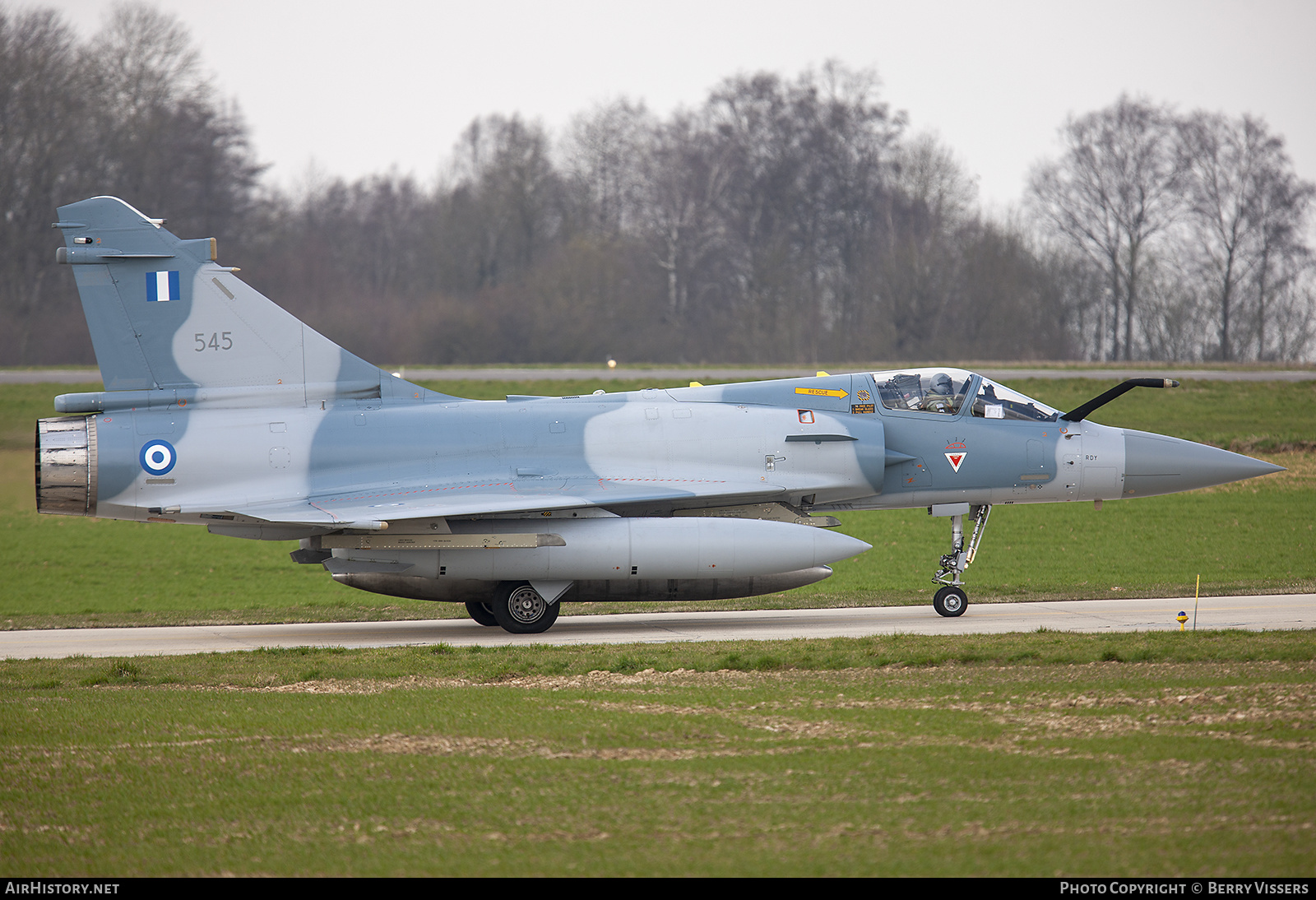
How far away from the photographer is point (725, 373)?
3841cm

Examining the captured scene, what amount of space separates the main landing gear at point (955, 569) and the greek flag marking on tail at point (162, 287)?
10259mm

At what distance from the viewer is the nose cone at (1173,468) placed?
51.4 feet

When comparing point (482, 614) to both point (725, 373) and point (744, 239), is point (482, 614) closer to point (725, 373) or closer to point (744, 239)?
Answer: point (725, 373)

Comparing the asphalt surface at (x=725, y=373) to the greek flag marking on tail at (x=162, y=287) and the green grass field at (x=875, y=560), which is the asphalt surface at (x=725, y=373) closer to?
the green grass field at (x=875, y=560)

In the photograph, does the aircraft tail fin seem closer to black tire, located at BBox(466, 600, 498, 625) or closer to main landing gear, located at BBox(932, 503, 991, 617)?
black tire, located at BBox(466, 600, 498, 625)

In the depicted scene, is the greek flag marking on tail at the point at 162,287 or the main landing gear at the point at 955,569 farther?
the main landing gear at the point at 955,569

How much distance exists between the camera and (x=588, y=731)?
8.34 m

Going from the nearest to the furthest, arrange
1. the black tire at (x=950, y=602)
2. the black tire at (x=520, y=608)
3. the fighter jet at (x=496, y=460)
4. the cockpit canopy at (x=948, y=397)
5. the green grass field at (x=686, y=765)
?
the green grass field at (x=686, y=765), the fighter jet at (x=496, y=460), the black tire at (x=520, y=608), the black tire at (x=950, y=602), the cockpit canopy at (x=948, y=397)

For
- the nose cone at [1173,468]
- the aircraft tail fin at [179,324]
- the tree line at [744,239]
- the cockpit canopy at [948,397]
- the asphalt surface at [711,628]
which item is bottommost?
the asphalt surface at [711,628]

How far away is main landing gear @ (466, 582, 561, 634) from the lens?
14.4 meters

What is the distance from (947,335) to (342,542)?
1712 inches

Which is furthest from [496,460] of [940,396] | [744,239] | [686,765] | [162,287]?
[744,239]

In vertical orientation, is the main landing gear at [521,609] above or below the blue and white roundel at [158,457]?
below

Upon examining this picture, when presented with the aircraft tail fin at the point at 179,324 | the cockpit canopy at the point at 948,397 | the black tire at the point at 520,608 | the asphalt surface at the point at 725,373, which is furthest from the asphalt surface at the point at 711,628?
the asphalt surface at the point at 725,373
